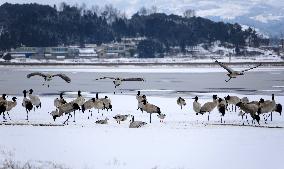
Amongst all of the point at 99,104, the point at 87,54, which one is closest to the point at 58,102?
the point at 99,104

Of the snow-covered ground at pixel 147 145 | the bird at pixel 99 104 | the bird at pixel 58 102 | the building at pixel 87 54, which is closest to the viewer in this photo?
the snow-covered ground at pixel 147 145

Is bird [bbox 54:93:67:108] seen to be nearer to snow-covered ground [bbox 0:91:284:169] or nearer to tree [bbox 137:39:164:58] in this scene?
snow-covered ground [bbox 0:91:284:169]

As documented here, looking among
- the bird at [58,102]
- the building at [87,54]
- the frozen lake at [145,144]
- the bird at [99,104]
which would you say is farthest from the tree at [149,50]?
the frozen lake at [145,144]

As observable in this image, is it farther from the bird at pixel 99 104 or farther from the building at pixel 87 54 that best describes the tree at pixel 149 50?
the bird at pixel 99 104

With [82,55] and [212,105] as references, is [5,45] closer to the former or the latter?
[82,55]

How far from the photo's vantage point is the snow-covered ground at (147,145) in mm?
13664

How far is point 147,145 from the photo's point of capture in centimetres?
1525

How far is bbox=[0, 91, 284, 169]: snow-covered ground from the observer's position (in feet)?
44.8

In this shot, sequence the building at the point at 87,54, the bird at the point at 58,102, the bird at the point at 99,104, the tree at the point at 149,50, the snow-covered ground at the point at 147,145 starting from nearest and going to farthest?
the snow-covered ground at the point at 147,145
the bird at the point at 99,104
the bird at the point at 58,102
the building at the point at 87,54
the tree at the point at 149,50

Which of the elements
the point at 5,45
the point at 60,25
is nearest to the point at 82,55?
the point at 5,45

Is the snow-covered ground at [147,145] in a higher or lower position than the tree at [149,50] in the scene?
lower

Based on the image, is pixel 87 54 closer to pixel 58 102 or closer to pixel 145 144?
pixel 58 102

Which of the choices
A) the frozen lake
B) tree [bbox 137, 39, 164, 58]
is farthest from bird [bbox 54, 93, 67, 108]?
tree [bbox 137, 39, 164, 58]

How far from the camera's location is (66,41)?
18338 cm
